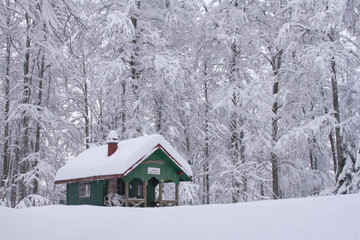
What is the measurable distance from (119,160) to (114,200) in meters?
1.86

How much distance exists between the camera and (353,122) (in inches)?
639

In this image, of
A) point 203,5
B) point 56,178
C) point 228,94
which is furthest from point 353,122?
point 56,178

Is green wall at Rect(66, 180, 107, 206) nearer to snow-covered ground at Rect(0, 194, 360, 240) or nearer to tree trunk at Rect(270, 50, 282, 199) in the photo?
tree trunk at Rect(270, 50, 282, 199)

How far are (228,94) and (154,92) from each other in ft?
15.2

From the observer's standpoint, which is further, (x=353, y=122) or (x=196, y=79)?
(x=196, y=79)

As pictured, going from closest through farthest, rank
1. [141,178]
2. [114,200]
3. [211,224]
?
1. [211,224]
2. [114,200]
3. [141,178]

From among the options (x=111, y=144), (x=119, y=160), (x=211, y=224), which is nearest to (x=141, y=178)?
(x=119, y=160)

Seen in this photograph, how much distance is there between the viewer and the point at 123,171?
54.2ft

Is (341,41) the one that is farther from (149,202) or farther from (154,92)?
(149,202)

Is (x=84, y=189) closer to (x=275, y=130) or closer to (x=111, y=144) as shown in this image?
(x=111, y=144)

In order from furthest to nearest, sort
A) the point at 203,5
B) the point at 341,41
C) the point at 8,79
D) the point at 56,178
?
1. the point at 203,5
2. the point at 8,79
3. the point at 56,178
4. the point at 341,41

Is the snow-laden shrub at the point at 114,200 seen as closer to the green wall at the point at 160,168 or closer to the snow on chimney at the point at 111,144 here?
the green wall at the point at 160,168

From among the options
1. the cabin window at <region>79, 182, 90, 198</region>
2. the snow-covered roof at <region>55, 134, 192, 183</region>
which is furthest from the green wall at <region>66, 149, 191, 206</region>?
the snow-covered roof at <region>55, 134, 192, 183</region>

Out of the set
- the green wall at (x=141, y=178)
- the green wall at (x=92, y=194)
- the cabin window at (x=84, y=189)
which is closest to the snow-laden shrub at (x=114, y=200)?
the green wall at (x=92, y=194)
